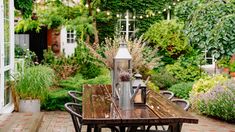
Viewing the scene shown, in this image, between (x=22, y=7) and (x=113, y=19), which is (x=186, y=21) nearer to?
(x=22, y=7)

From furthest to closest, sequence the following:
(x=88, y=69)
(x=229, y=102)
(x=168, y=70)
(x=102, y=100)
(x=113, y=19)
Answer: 1. (x=113, y=19)
2. (x=168, y=70)
3. (x=88, y=69)
4. (x=229, y=102)
5. (x=102, y=100)

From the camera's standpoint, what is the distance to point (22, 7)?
9648 millimetres

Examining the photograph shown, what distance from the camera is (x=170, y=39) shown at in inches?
586

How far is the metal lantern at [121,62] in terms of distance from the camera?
4855 mm

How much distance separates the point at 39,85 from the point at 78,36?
237 inches

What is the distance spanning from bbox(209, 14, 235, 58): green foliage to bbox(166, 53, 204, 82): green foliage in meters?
5.22

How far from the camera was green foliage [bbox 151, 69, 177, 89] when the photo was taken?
13.0m

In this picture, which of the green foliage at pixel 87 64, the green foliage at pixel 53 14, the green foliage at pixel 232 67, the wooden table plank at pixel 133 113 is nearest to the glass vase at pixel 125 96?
the wooden table plank at pixel 133 113

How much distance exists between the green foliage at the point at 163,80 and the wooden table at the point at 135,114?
8024 mm

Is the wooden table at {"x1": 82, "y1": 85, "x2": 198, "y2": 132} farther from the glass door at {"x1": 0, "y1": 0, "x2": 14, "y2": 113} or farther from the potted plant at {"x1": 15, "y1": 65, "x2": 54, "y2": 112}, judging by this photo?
the potted plant at {"x1": 15, "y1": 65, "x2": 54, "y2": 112}

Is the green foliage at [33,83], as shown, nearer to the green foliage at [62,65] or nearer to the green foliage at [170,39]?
the green foliage at [62,65]

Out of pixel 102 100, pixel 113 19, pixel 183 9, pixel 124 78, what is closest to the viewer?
pixel 124 78

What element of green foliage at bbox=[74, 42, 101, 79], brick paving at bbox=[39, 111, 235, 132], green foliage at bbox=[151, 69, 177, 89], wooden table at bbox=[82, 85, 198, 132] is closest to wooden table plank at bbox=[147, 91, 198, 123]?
wooden table at bbox=[82, 85, 198, 132]

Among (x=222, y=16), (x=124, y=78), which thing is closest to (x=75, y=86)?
(x=222, y=16)
